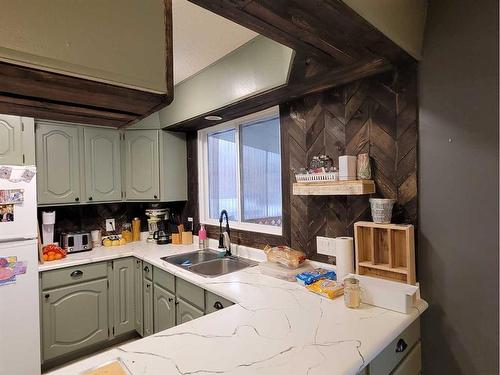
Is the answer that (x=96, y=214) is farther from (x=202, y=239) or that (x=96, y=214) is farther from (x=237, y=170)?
(x=237, y=170)

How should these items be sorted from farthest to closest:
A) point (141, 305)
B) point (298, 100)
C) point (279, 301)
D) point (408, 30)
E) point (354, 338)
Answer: point (141, 305) → point (298, 100) → point (279, 301) → point (408, 30) → point (354, 338)

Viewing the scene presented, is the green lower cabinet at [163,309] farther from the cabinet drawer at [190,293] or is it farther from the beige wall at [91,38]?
the beige wall at [91,38]

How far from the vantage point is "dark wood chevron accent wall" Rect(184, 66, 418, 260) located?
1416 mm

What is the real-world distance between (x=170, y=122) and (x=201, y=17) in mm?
1297

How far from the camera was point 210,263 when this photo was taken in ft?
7.49

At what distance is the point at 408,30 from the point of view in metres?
1.24

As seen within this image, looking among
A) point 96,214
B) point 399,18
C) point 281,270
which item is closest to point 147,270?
point 96,214

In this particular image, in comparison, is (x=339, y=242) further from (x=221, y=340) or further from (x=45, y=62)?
(x=45, y=62)

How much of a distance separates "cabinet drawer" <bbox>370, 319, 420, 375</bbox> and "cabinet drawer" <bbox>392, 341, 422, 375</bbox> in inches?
1.1

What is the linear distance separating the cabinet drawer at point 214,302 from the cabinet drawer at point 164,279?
1.46 ft

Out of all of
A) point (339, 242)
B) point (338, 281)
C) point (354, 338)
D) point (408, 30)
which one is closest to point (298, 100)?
point (408, 30)

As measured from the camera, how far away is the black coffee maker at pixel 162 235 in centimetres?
289

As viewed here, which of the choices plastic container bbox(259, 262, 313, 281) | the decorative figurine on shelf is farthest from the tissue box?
plastic container bbox(259, 262, 313, 281)

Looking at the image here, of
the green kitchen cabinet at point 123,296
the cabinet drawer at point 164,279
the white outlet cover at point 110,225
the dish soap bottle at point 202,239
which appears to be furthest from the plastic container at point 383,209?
the white outlet cover at point 110,225
